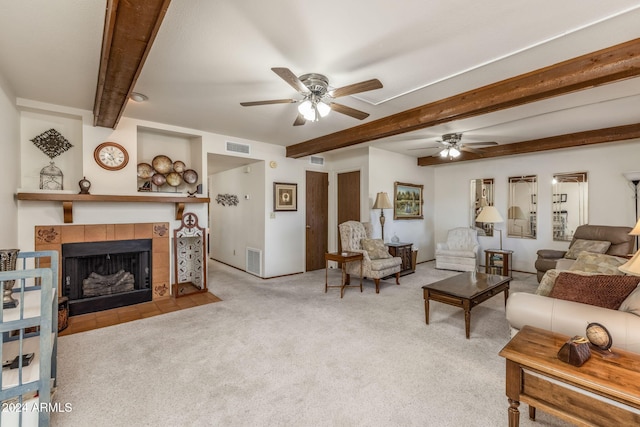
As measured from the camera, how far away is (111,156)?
368 cm

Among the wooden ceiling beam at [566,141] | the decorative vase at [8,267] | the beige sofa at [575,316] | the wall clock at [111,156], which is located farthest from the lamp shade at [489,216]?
the decorative vase at [8,267]

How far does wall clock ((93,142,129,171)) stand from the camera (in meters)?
3.59

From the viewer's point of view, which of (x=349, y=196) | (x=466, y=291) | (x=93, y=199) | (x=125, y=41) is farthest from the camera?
(x=349, y=196)

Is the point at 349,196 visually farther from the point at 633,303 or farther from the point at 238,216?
the point at 633,303

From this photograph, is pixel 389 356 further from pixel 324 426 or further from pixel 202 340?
pixel 202 340

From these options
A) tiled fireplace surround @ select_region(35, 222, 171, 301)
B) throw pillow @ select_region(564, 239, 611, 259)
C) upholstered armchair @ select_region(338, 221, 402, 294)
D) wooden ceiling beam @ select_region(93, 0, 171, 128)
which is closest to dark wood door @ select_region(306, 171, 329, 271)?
upholstered armchair @ select_region(338, 221, 402, 294)

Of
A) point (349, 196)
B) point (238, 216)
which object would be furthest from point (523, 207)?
point (238, 216)

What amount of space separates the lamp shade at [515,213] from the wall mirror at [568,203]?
1.67ft

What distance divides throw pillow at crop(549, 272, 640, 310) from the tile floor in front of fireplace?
3.81 m

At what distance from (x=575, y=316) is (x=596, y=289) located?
12.3 inches

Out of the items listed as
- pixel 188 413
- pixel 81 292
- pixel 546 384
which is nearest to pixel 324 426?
pixel 188 413

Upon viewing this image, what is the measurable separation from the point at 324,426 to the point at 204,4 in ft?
8.58

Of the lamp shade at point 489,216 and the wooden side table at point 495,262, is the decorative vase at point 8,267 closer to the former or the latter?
the lamp shade at point 489,216

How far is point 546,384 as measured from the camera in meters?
1.45
